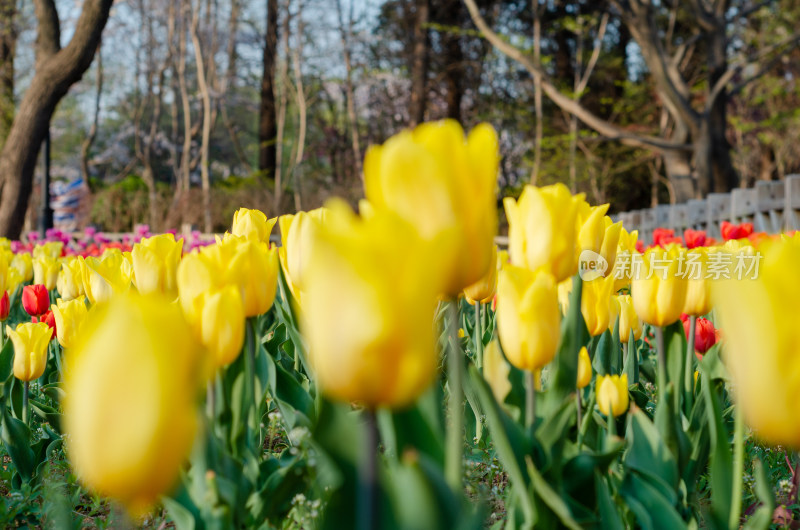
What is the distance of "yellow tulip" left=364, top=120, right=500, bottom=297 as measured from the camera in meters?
0.65

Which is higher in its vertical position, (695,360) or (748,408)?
(748,408)

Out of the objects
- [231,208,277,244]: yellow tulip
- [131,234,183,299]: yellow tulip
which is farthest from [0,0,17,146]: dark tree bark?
[131,234,183,299]: yellow tulip

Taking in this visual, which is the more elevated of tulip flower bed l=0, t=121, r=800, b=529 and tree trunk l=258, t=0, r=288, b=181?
tree trunk l=258, t=0, r=288, b=181

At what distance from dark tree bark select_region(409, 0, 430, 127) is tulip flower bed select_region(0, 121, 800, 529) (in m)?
14.1

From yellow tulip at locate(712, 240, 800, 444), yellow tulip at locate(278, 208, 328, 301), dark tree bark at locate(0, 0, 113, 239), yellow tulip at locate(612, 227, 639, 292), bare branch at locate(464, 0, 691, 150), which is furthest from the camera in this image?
A: bare branch at locate(464, 0, 691, 150)

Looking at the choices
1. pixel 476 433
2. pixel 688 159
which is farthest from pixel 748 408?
pixel 688 159

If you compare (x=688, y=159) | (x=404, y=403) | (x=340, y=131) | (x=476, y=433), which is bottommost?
(x=476, y=433)

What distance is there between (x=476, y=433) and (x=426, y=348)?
1.36 metres

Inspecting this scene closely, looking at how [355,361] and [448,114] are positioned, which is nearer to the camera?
[355,361]

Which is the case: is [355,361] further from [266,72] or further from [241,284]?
[266,72]

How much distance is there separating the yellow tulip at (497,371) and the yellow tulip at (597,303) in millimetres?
283

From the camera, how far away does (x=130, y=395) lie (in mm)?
495

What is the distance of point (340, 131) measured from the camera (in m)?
19.2

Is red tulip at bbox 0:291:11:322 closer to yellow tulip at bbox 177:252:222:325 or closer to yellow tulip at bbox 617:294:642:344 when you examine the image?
yellow tulip at bbox 177:252:222:325
